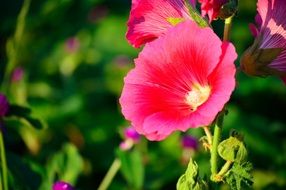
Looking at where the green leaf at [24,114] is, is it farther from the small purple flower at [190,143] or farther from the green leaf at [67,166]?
the small purple flower at [190,143]

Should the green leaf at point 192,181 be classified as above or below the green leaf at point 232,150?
below

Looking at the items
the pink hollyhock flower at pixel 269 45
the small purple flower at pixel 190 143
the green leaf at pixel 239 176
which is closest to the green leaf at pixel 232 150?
the green leaf at pixel 239 176

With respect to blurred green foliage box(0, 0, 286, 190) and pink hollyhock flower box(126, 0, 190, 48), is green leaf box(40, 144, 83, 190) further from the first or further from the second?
pink hollyhock flower box(126, 0, 190, 48)

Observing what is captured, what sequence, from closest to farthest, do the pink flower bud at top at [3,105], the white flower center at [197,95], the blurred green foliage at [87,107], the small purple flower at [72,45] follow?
the white flower center at [197,95] < the pink flower bud at top at [3,105] < the blurred green foliage at [87,107] < the small purple flower at [72,45]

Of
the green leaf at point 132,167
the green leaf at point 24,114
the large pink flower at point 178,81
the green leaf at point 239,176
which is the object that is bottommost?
the green leaf at point 132,167

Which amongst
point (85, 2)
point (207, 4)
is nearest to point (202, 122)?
point (207, 4)

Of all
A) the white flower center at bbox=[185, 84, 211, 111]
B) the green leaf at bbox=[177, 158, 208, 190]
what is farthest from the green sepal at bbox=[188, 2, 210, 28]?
the green leaf at bbox=[177, 158, 208, 190]
